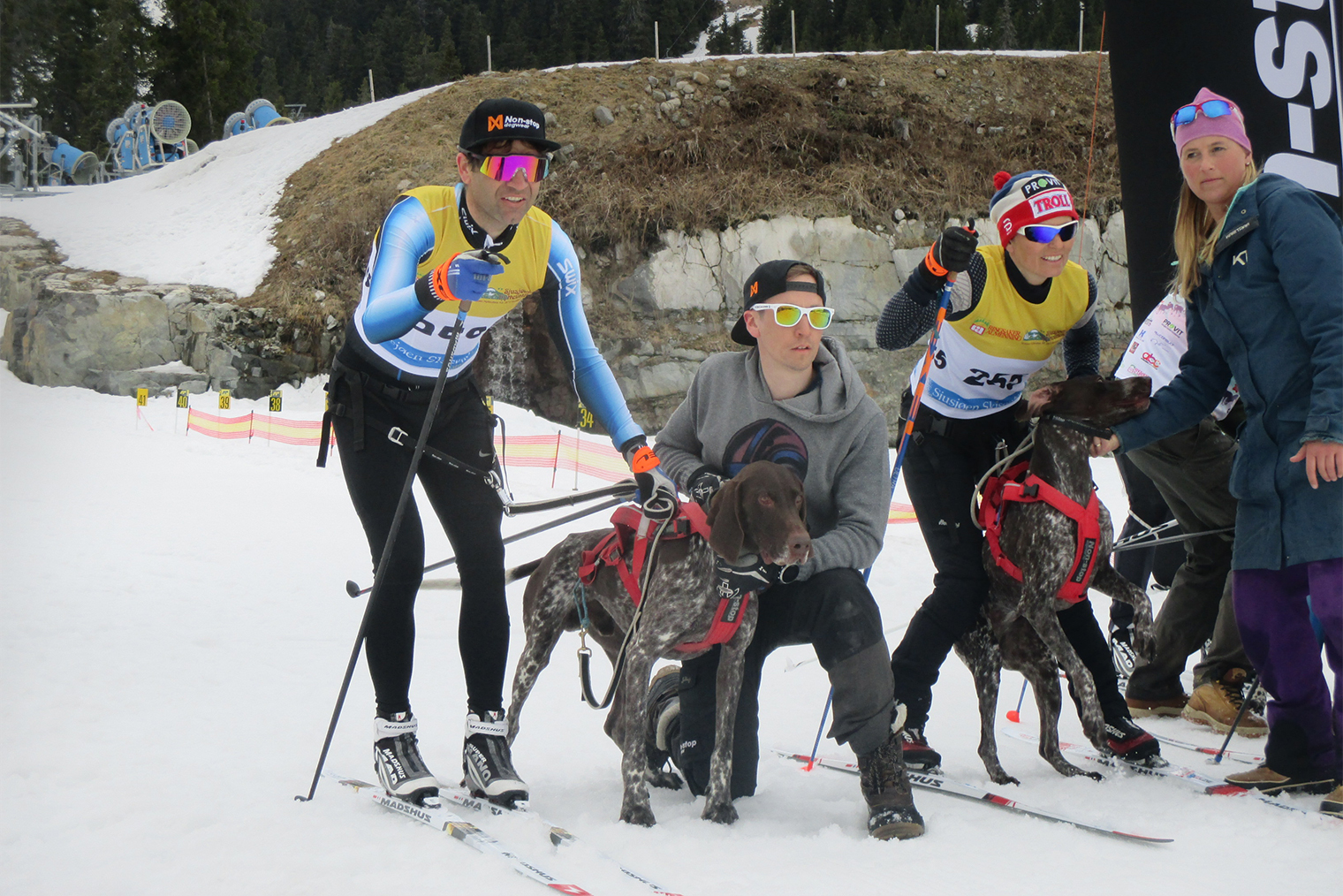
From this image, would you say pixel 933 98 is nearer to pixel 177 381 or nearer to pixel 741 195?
pixel 741 195

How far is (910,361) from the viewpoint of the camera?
17.4 metres

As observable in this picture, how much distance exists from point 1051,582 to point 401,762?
2205mm

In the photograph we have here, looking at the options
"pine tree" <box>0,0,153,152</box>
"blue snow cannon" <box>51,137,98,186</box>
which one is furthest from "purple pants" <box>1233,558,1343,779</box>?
"blue snow cannon" <box>51,137,98,186</box>

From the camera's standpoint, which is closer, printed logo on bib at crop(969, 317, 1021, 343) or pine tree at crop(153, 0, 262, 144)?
printed logo on bib at crop(969, 317, 1021, 343)

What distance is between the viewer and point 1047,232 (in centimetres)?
360

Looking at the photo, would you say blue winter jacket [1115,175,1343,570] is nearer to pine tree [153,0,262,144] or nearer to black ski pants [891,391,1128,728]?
black ski pants [891,391,1128,728]

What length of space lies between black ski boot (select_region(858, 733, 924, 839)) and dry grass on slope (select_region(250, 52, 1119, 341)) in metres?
15.1

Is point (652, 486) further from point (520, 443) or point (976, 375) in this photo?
point (520, 443)

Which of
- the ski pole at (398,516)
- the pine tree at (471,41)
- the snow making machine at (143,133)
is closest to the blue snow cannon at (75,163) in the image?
the snow making machine at (143,133)

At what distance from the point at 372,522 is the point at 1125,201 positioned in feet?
15.0

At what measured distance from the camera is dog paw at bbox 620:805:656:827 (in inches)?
113

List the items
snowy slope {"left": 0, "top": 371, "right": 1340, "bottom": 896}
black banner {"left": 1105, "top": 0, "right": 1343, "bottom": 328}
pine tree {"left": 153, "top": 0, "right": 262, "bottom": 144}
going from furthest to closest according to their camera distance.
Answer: pine tree {"left": 153, "top": 0, "right": 262, "bottom": 144}, black banner {"left": 1105, "top": 0, "right": 1343, "bottom": 328}, snowy slope {"left": 0, "top": 371, "right": 1340, "bottom": 896}

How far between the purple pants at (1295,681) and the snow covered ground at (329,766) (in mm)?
292

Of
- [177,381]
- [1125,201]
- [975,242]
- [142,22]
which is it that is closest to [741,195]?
[177,381]
